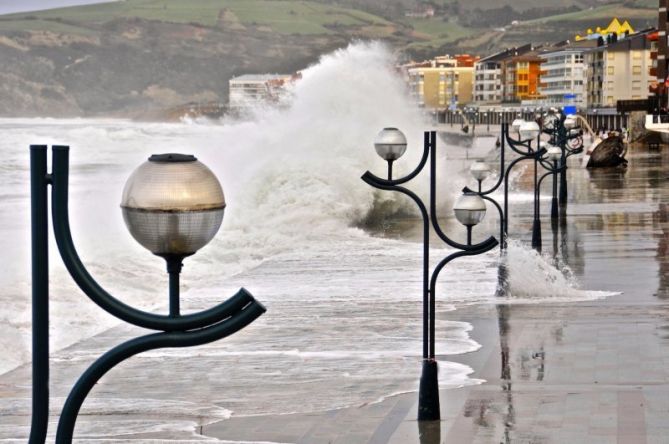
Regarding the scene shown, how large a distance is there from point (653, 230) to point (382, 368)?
16.4 metres

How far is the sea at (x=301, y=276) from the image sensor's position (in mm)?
12883

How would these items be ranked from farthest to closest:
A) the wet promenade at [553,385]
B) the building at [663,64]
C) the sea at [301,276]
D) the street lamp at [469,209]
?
the building at [663,64], the sea at [301,276], the street lamp at [469,209], the wet promenade at [553,385]

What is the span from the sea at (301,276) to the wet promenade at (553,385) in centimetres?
45

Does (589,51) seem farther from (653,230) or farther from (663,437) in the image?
(663,437)

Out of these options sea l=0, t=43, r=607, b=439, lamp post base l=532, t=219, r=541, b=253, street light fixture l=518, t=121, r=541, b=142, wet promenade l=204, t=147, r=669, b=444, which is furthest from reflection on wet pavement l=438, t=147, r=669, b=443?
street light fixture l=518, t=121, r=541, b=142

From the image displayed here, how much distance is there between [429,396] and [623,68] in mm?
154046

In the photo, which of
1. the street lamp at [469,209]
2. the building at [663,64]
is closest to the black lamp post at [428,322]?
the street lamp at [469,209]

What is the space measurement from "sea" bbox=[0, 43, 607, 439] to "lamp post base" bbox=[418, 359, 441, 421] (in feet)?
3.14

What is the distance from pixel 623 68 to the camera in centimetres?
16088

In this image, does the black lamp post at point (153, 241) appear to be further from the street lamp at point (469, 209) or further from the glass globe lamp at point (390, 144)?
the street lamp at point (469, 209)

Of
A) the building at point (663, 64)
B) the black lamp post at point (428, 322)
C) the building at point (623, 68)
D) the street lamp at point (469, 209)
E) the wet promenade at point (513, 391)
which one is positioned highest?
the building at point (623, 68)

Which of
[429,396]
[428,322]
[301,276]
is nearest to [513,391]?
[428,322]

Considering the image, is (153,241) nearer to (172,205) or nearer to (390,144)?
(172,205)

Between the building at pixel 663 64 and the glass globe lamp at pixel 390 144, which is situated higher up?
the building at pixel 663 64
